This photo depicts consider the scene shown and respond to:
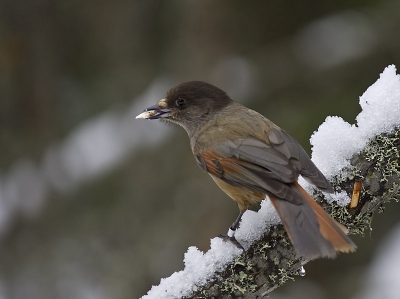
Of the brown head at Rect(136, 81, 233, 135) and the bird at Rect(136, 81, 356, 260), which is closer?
the bird at Rect(136, 81, 356, 260)

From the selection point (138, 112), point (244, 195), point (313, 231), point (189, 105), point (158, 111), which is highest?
point (138, 112)

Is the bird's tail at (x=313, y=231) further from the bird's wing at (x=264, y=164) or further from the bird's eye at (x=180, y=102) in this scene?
the bird's eye at (x=180, y=102)

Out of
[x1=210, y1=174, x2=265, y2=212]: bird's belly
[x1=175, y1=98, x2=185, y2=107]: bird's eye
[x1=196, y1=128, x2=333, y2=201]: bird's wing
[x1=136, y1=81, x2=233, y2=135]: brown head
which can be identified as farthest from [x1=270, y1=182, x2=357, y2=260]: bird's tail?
[x1=175, y1=98, x2=185, y2=107]: bird's eye

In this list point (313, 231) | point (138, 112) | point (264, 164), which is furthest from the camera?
point (138, 112)

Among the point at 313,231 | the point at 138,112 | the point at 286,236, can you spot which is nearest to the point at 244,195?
the point at 286,236

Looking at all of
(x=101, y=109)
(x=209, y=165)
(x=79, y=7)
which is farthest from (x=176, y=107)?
(x=79, y=7)

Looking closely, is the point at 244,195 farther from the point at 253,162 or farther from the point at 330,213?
the point at 330,213

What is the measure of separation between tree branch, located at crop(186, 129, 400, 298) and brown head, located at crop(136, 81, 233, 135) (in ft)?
5.85

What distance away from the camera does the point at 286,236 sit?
3002 mm

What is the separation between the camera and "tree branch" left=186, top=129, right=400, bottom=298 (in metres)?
2.94

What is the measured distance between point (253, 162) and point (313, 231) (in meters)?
0.81

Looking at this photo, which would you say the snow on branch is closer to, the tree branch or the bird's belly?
the tree branch

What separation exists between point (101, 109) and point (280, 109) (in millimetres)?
3310

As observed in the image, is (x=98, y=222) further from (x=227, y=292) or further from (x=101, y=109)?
(x=227, y=292)
